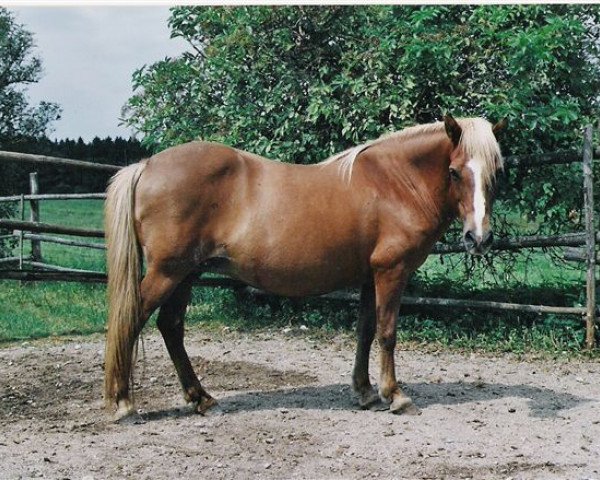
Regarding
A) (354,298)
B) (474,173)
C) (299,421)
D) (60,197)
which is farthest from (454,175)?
(60,197)

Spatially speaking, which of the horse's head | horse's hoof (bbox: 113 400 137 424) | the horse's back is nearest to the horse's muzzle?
the horse's head

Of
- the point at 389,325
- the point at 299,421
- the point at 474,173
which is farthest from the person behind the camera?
the point at 389,325

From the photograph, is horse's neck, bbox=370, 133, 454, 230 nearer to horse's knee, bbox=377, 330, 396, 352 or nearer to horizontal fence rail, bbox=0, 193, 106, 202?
horse's knee, bbox=377, 330, 396, 352

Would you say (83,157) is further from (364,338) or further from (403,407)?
(403,407)

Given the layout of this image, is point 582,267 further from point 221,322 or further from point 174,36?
point 174,36

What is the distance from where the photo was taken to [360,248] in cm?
481

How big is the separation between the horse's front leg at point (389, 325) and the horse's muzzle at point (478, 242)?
21.3 inches

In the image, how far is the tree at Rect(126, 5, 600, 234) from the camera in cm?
666

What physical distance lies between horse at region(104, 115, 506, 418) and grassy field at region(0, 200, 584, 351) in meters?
2.15

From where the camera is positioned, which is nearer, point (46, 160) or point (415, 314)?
point (46, 160)

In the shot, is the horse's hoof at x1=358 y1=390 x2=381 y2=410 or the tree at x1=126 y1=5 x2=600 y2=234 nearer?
the horse's hoof at x1=358 y1=390 x2=381 y2=410

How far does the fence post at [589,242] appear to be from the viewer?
6.32m

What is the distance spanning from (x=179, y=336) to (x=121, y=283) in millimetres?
588

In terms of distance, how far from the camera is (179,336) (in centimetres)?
484
